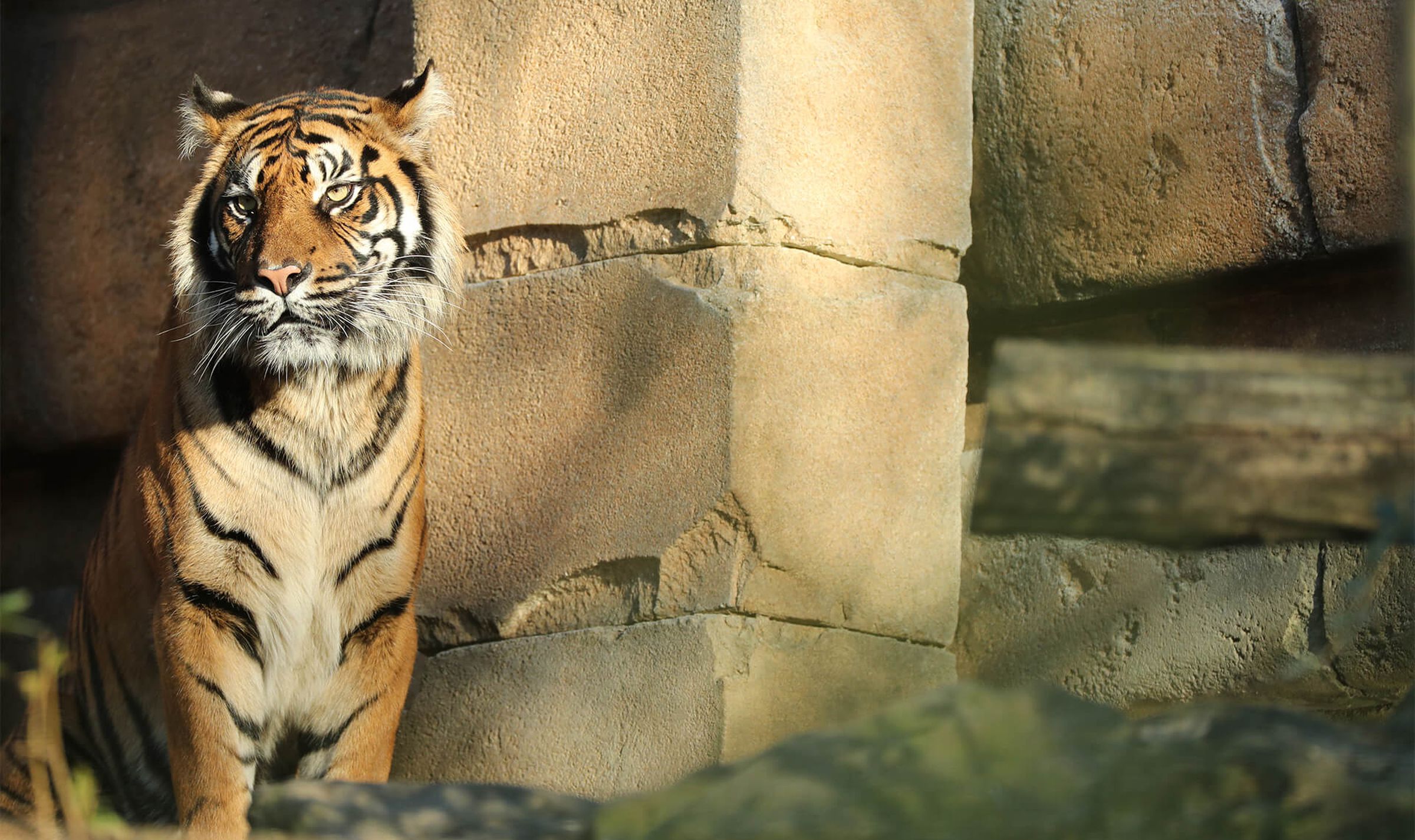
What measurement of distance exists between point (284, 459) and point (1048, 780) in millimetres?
2087

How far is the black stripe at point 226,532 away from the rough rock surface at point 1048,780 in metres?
1.62

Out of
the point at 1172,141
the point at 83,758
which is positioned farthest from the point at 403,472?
the point at 1172,141

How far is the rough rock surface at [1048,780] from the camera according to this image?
58.5 inches

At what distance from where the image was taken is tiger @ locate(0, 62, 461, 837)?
3.07 metres

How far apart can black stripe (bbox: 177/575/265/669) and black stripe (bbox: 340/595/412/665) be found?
18 centimetres

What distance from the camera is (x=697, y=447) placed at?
3172 millimetres

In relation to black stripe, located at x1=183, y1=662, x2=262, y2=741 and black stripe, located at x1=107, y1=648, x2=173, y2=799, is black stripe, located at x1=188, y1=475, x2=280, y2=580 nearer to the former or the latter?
black stripe, located at x1=183, y1=662, x2=262, y2=741

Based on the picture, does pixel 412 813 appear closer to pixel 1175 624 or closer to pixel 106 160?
pixel 1175 624

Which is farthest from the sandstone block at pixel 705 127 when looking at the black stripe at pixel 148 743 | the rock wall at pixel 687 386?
the black stripe at pixel 148 743

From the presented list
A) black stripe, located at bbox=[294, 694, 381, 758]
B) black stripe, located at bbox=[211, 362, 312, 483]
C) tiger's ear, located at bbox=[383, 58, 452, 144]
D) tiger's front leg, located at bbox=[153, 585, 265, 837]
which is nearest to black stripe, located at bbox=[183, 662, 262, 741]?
tiger's front leg, located at bbox=[153, 585, 265, 837]

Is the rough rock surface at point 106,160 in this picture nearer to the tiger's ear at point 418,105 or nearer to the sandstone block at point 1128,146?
A: the tiger's ear at point 418,105

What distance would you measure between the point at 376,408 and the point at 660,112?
93 centimetres

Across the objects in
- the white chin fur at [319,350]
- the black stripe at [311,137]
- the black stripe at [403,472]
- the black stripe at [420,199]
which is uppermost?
the black stripe at [311,137]

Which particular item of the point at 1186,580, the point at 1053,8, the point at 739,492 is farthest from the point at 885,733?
the point at 1053,8
